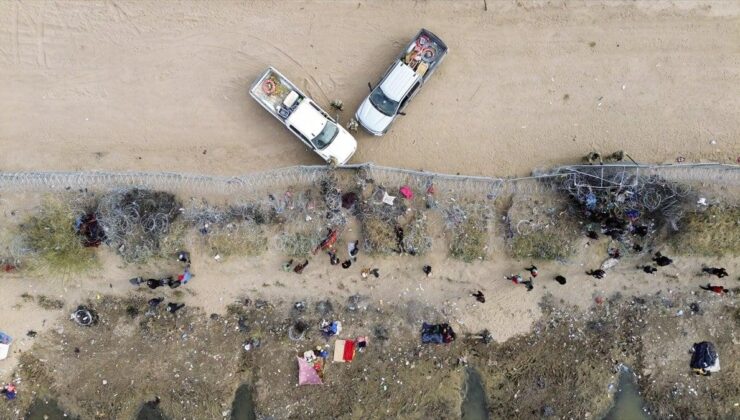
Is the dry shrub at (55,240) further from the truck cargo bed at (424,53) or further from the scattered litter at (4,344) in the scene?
the truck cargo bed at (424,53)

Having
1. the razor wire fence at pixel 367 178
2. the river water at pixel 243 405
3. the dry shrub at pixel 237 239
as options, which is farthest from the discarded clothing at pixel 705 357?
the river water at pixel 243 405

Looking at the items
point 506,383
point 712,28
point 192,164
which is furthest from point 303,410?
point 712,28

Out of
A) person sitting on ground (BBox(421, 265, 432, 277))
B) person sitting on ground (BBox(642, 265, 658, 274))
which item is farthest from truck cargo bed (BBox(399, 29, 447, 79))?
person sitting on ground (BBox(642, 265, 658, 274))

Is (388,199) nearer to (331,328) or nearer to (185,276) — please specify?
(331,328)

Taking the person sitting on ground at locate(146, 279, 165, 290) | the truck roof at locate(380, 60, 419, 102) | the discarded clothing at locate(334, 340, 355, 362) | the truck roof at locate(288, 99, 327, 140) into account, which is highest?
the truck roof at locate(380, 60, 419, 102)

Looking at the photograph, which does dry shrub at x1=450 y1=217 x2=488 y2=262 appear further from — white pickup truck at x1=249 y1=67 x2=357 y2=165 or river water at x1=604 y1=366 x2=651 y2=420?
river water at x1=604 y1=366 x2=651 y2=420

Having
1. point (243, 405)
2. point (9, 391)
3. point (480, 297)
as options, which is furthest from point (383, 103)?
point (9, 391)
